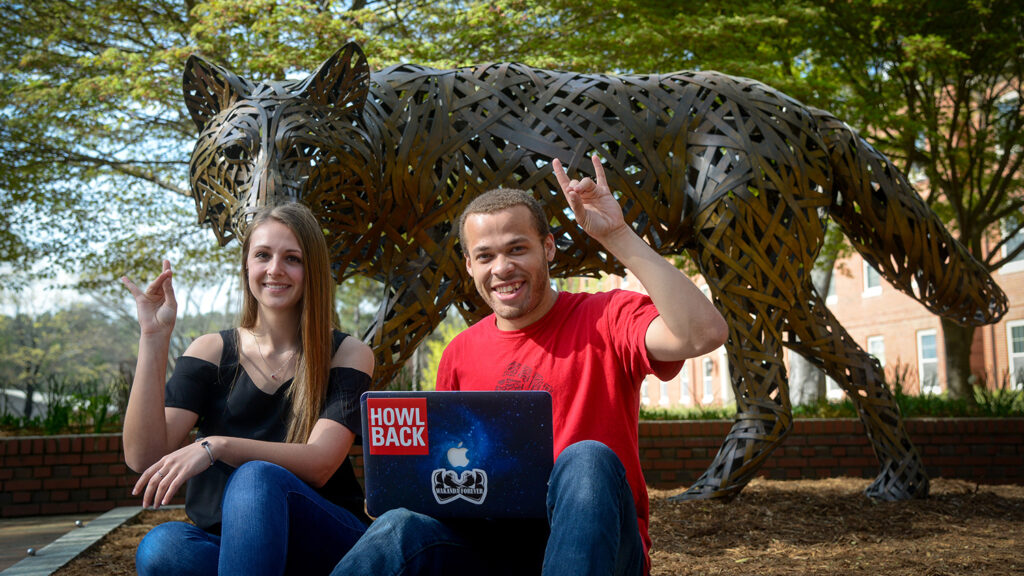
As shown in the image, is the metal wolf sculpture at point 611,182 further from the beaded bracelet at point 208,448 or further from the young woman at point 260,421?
the beaded bracelet at point 208,448

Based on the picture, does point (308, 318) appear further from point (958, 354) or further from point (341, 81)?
point (958, 354)

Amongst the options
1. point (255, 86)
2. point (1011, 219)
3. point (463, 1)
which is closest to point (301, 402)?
point (255, 86)

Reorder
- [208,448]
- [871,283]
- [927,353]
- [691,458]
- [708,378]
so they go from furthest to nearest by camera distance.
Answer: [708,378]
[871,283]
[927,353]
[691,458]
[208,448]

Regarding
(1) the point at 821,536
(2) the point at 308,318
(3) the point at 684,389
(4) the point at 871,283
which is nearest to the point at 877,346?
(4) the point at 871,283

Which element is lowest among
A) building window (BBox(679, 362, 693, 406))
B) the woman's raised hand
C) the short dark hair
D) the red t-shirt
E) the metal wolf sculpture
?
building window (BBox(679, 362, 693, 406))

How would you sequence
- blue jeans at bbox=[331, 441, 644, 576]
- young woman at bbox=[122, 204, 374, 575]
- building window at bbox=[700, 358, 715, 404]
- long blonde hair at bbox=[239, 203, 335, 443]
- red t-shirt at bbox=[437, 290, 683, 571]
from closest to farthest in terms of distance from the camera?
1. blue jeans at bbox=[331, 441, 644, 576]
2. young woman at bbox=[122, 204, 374, 575]
3. red t-shirt at bbox=[437, 290, 683, 571]
4. long blonde hair at bbox=[239, 203, 335, 443]
5. building window at bbox=[700, 358, 715, 404]

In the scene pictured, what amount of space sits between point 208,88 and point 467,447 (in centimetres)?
320

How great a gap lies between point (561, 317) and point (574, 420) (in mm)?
324

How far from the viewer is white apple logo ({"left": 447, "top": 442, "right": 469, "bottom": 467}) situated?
1.99 meters

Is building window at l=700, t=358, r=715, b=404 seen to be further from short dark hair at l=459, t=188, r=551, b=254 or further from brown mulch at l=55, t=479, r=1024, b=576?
short dark hair at l=459, t=188, r=551, b=254

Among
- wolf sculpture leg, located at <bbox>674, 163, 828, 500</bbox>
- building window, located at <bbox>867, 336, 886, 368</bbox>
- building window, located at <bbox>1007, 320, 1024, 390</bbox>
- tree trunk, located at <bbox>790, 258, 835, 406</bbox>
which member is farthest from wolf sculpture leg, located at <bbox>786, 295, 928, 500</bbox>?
building window, located at <bbox>867, 336, 886, 368</bbox>

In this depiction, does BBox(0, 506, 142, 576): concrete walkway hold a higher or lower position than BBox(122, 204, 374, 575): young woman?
lower

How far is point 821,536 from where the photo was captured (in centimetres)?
448

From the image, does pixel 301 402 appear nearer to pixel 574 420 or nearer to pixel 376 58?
pixel 574 420
